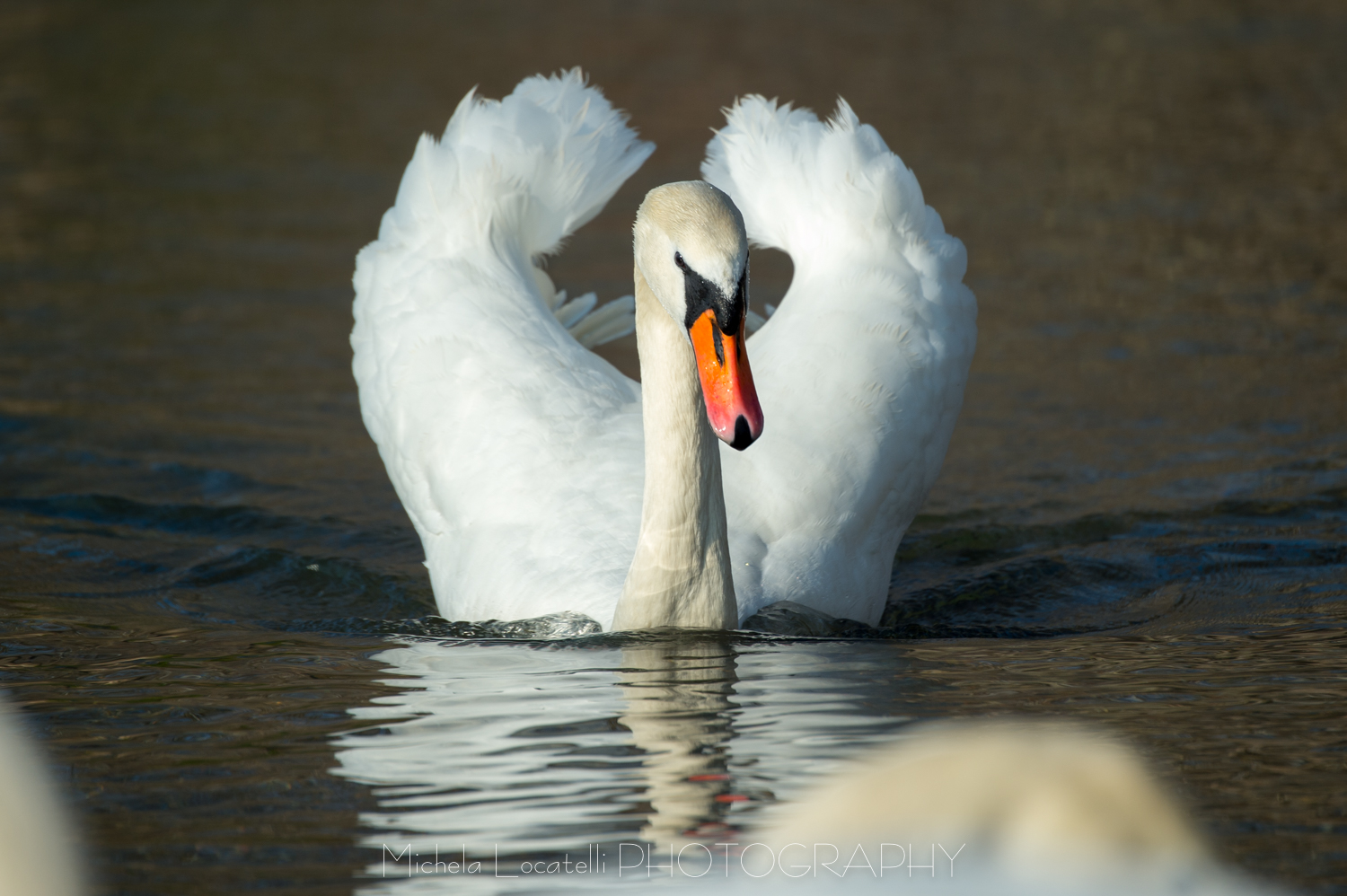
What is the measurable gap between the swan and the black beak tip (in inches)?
0.5

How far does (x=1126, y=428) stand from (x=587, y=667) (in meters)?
4.49

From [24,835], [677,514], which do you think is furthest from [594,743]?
[24,835]

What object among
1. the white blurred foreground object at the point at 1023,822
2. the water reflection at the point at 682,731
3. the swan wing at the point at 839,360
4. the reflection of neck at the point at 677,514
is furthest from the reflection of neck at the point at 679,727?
the white blurred foreground object at the point at 1023,822

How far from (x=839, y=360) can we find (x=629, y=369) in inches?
165

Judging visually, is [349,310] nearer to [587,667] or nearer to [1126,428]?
[1126,428]

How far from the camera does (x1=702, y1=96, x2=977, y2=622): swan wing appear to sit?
5645 millimetres

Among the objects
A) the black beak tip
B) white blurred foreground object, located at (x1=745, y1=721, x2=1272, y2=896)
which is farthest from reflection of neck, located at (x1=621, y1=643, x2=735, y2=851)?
white blurred foreground object, located at (x1=745, y1=721, x2=1272, y2=896)

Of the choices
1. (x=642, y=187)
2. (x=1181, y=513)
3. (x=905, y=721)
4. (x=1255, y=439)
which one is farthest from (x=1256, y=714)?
(x=642, y=187)

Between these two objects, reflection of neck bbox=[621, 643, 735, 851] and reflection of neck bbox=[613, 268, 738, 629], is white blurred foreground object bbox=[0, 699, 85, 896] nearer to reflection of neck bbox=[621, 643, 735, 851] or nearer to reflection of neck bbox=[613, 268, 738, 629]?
reflection of neck bbox=[621, 643, 735, 851]

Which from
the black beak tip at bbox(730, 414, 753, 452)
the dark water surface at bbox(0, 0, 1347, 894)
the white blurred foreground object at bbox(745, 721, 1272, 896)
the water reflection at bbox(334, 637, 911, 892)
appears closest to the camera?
the white blurred foreground object at bbox(745, 721, 1272, 896)

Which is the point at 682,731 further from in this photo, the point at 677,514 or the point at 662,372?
the point at 662,372

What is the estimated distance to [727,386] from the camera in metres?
4.70

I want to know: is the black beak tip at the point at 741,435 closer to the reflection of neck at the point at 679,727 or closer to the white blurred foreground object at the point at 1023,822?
the reflection of neck at the point at 679,727

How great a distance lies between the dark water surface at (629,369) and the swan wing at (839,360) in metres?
0.37
